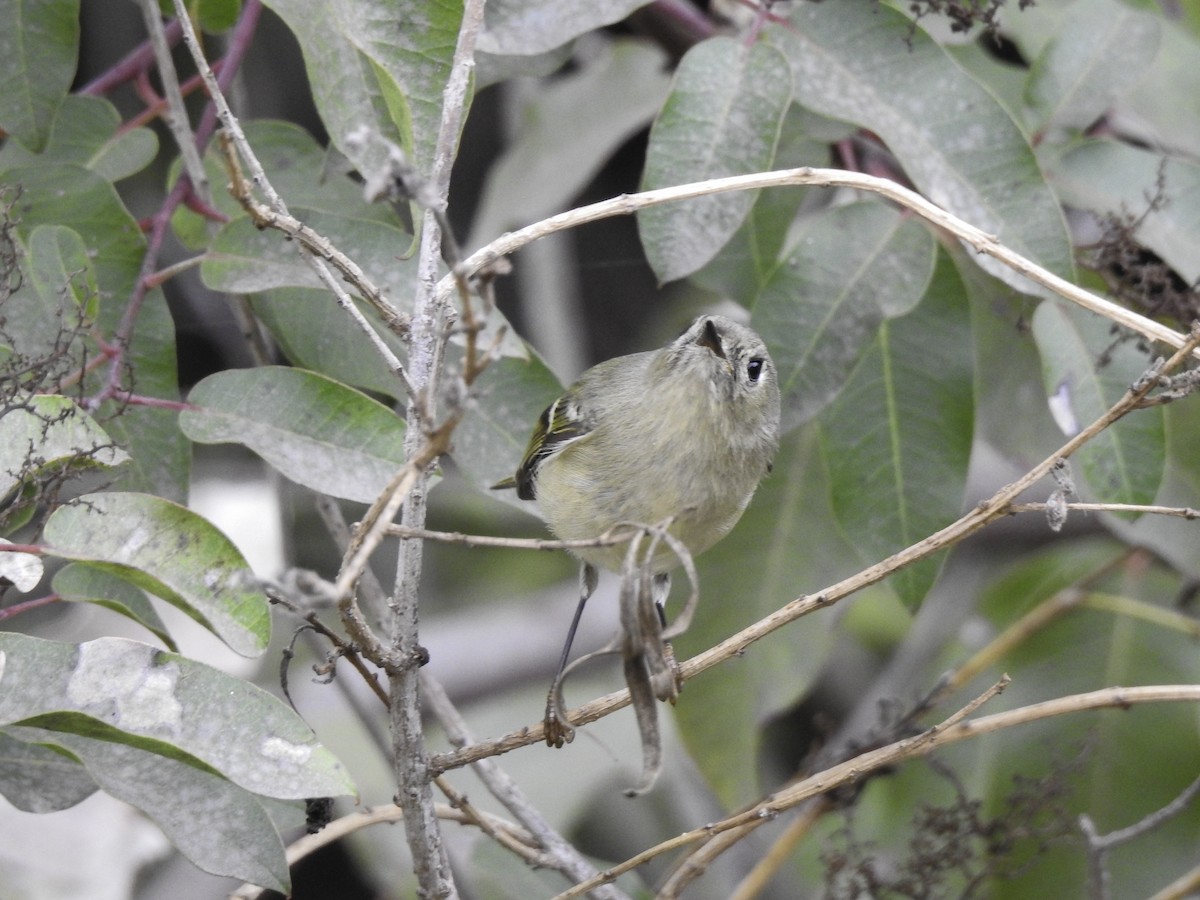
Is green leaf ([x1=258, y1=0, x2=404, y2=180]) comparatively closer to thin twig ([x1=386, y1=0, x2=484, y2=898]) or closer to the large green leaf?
the large green leaf

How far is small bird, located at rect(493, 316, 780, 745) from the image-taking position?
2.01 m

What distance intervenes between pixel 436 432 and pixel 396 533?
13 cm

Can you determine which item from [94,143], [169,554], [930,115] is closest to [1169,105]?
[930,115]

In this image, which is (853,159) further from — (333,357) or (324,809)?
(324,809)

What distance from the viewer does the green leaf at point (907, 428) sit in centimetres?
214

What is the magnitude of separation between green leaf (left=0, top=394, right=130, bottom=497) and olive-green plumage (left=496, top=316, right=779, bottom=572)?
0.70 m

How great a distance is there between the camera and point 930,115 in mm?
2049

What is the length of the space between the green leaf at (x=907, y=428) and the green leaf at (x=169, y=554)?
1.06m

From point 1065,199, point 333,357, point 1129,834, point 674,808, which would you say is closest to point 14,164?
point 333,357

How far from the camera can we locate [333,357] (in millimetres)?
1934

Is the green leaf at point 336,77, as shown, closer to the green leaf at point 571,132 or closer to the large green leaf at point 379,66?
the large green leaf at point 379,66

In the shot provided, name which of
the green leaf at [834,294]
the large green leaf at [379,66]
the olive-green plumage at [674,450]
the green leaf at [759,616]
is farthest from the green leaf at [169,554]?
the green leaf at [759,616]

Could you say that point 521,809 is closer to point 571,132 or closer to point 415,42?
point 415,42

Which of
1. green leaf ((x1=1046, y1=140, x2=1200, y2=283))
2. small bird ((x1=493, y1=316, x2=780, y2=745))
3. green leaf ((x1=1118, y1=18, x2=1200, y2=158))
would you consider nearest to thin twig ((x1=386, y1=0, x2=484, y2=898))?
small bird ((x1=493, y1=316, x2=780, y2=745))
